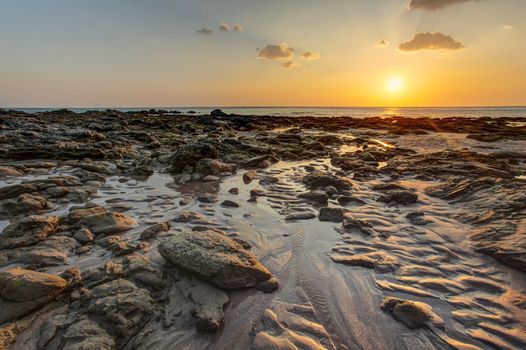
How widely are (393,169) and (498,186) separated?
3.41 meters

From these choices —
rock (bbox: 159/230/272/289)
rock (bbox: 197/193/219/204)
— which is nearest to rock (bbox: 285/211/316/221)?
rock (bbox: 197/193/219/204)

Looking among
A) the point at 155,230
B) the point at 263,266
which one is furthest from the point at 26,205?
A: the point at 263,266

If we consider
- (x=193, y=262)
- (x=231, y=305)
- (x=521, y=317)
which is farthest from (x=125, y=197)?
(x=521, y=317)

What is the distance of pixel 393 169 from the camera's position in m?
9.52

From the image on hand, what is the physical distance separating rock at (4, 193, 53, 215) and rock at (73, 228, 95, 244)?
1740 mm

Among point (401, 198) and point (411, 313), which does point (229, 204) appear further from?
point (411, 313)

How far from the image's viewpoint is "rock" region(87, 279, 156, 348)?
247 cm

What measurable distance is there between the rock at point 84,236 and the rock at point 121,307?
1394mm

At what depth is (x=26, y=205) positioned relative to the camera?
205 inches

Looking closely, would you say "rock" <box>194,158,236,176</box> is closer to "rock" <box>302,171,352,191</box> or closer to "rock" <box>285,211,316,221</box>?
"rock" <box>302,171,352,191</box>

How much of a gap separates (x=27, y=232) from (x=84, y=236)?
27.2 inches

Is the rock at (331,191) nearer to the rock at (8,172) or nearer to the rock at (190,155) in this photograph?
the rock at (190,155)

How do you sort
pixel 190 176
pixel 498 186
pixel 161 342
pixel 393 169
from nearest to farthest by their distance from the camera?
1. pixel 161 342
2. pixel 498 186
3. pixel 190 176
4. pixel 393 169

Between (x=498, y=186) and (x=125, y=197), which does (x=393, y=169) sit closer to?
(x=498, y=186)
